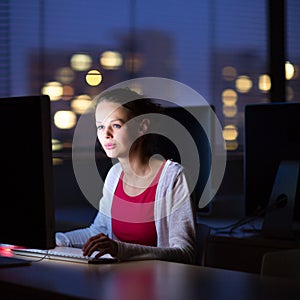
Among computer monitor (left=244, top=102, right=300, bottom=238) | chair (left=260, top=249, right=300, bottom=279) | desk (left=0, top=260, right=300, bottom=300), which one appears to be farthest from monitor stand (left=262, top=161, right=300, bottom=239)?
desk (left=0, top=260, right=300, bottom=300)

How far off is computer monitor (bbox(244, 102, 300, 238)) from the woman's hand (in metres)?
1.41

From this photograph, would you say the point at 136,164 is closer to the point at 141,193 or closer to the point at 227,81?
the point at 141,193

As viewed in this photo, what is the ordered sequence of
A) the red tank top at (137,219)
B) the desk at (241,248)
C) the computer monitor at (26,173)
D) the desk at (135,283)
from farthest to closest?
the desk at (241,248)
the red tank top at (137,219)
the computer monitor at (26,173)
the desk at (135,283)

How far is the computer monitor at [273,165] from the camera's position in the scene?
11.4 feet

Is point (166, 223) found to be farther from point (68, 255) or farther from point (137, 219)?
point (68, 255)

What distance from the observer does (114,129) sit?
2.70 m

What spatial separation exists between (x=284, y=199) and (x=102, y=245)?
4.79ft

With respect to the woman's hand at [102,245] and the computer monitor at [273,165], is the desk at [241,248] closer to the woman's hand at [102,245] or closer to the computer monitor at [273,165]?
the computer monitor at [273,165]

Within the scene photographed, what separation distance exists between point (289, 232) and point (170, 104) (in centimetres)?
141

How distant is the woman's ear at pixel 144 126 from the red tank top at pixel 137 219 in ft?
0.55

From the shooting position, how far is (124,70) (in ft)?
15.1

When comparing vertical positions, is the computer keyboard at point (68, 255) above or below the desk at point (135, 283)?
below

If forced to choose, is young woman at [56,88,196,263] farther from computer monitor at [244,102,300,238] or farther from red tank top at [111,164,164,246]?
computer monitor at [244,102,300,238]

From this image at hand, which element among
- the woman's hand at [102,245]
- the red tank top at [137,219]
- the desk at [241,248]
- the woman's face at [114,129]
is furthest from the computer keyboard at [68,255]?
the desk at [241,248]
